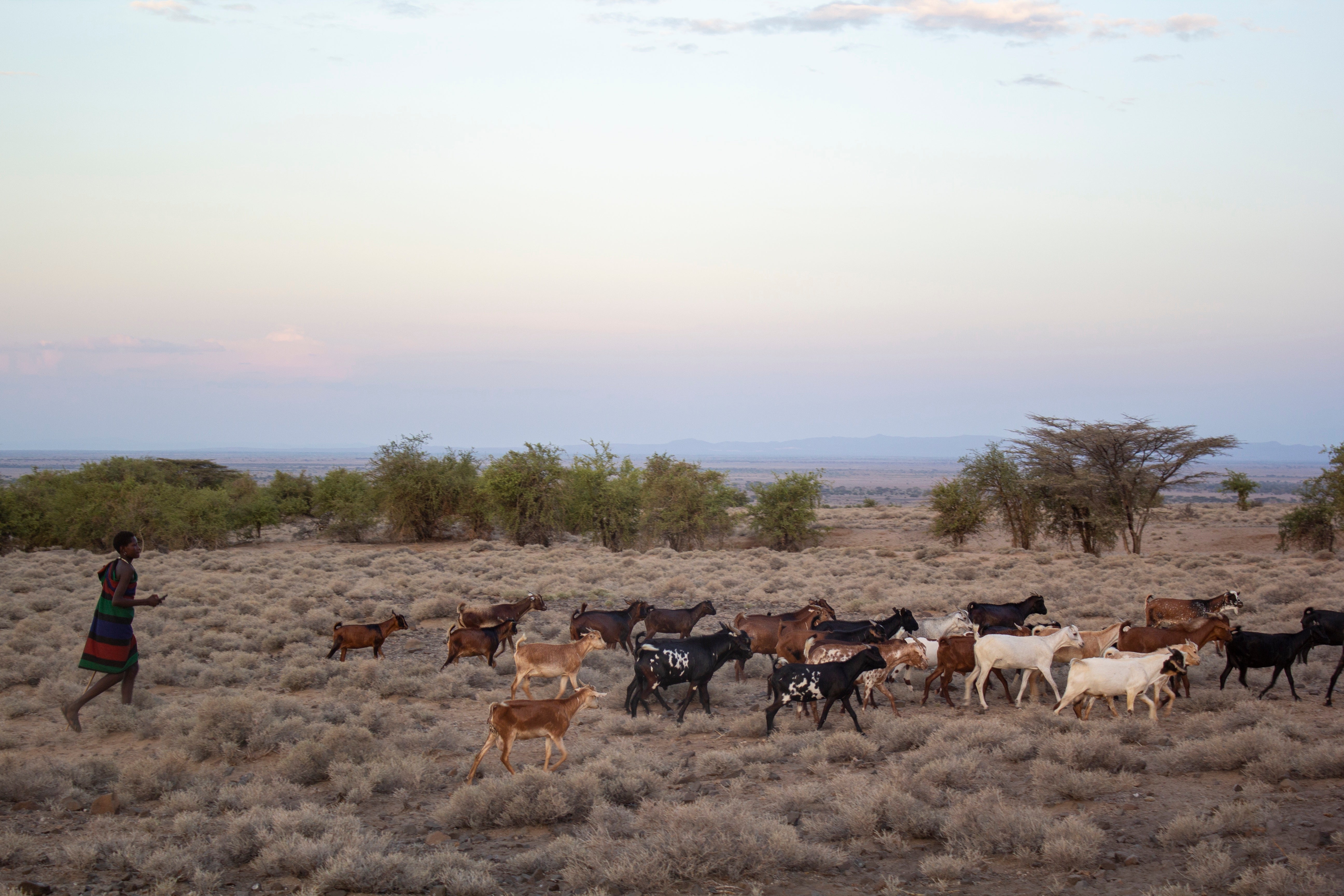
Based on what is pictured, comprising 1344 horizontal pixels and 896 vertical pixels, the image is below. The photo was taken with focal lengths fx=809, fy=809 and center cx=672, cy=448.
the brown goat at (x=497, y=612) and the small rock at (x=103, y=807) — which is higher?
the brown goat at (x=497, y=612)

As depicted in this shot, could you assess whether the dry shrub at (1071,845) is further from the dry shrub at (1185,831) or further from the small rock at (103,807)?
the small rock at (103,807)

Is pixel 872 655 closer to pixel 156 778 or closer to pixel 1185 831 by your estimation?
pixel 1185 831

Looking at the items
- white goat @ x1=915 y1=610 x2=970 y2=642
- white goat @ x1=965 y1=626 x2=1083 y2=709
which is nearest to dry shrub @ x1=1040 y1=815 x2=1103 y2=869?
white goat @ x1=965 y1=626 x2=1083 y2=709

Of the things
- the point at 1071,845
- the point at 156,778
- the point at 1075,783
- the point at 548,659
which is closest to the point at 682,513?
the point at 548,659

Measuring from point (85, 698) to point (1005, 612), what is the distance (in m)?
15.0

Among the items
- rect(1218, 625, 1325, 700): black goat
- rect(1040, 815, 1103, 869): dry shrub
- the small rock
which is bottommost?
the small rock

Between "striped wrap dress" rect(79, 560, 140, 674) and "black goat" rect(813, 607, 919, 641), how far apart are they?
10.1 metres

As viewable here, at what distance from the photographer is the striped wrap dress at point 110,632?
33.8 feet

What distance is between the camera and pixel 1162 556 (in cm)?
3084

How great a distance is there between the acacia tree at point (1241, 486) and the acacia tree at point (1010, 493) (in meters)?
36.4

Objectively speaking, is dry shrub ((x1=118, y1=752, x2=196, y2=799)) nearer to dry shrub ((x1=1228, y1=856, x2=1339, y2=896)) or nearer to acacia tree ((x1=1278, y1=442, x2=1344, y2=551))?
dry shrub ((x1=1228, y1=856, x2=1339, y2=896))

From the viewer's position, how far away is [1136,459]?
1355 inches

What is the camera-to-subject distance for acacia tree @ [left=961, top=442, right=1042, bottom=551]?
3641 cm

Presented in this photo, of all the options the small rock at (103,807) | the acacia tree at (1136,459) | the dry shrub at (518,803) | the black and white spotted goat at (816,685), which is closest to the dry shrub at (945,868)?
the dry shrub at (518,803)
